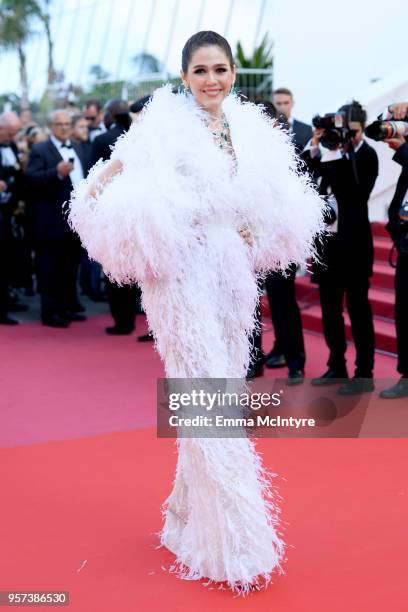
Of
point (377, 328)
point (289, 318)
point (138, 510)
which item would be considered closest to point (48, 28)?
point (377, 328)

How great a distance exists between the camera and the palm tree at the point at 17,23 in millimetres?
37594

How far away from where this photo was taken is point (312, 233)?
338cm

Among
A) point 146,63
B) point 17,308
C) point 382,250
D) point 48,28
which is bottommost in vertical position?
point 17,308

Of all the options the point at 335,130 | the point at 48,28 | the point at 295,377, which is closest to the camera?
the point at 335,130

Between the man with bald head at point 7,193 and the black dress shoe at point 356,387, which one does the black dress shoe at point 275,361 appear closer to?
the black dress shoe at point 356,387

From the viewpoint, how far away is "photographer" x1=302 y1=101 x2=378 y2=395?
5.73 meters

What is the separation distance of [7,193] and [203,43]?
6013mm

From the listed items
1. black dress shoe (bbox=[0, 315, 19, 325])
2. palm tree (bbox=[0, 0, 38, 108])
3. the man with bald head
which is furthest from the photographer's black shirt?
palm tree (bbox=[0, 0, 38, 108])

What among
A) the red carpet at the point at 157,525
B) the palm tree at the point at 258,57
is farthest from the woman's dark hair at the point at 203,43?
the palm tree at the point at 258,57

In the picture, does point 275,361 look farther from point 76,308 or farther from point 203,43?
point 203,43

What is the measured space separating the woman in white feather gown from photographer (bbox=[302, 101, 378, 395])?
2.52 metres

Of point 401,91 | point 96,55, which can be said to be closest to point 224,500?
point 401,91

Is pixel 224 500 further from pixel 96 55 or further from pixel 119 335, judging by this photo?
pixel 96 55

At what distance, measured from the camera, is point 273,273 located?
20.3ft
